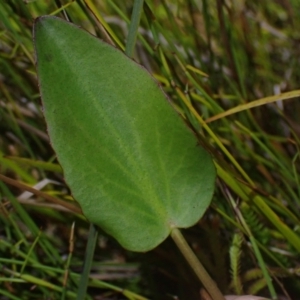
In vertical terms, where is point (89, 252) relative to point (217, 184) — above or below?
above

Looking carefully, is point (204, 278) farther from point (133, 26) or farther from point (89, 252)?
point (133, 26)

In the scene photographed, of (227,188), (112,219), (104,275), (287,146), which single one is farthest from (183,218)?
(287,146)

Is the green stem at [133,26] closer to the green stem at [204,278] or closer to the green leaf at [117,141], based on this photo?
the green leaf at [117,141]

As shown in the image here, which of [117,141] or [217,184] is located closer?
[117,141]

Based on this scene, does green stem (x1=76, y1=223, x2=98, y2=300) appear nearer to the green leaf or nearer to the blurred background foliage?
the green leaf

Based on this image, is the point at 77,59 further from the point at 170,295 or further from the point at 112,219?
the point at 170,295

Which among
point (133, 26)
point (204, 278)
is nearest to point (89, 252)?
point (204, 278)
